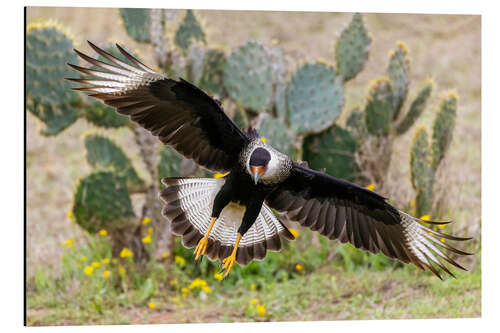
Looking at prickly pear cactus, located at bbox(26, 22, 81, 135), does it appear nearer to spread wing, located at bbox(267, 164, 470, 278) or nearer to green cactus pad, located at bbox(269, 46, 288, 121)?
green cactus pad, located at bbox(269, 46, 288, 121)

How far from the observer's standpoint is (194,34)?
4863mm

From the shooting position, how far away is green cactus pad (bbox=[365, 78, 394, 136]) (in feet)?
15.6

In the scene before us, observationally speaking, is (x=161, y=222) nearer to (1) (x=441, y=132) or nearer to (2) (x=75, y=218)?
(2) (x=75, y=218)

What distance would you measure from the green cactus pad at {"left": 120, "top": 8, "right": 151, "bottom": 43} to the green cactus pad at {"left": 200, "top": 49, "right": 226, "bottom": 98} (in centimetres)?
49

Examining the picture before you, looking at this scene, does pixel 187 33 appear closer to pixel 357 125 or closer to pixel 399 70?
pixel 357 125

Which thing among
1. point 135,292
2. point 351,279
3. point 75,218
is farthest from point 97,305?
point 351,279

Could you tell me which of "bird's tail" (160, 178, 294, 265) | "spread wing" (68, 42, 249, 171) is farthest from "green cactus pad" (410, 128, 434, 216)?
"spread wing" (68, 42, 249, 171)

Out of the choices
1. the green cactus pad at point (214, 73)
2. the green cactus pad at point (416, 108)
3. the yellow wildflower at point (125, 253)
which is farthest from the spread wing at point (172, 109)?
the green cactus pad at point (416, 108)

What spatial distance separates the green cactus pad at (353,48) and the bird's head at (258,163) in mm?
2183

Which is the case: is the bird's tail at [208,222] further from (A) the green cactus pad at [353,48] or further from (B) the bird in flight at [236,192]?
(A) the green cactus pad at [353,48]

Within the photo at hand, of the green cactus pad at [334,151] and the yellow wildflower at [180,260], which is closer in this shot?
the yellow wildflower at [180,260]

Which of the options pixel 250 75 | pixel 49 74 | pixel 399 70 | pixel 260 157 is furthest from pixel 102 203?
pixel 399 70

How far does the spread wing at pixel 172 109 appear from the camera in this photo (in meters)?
2.95

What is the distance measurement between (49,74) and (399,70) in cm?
244
